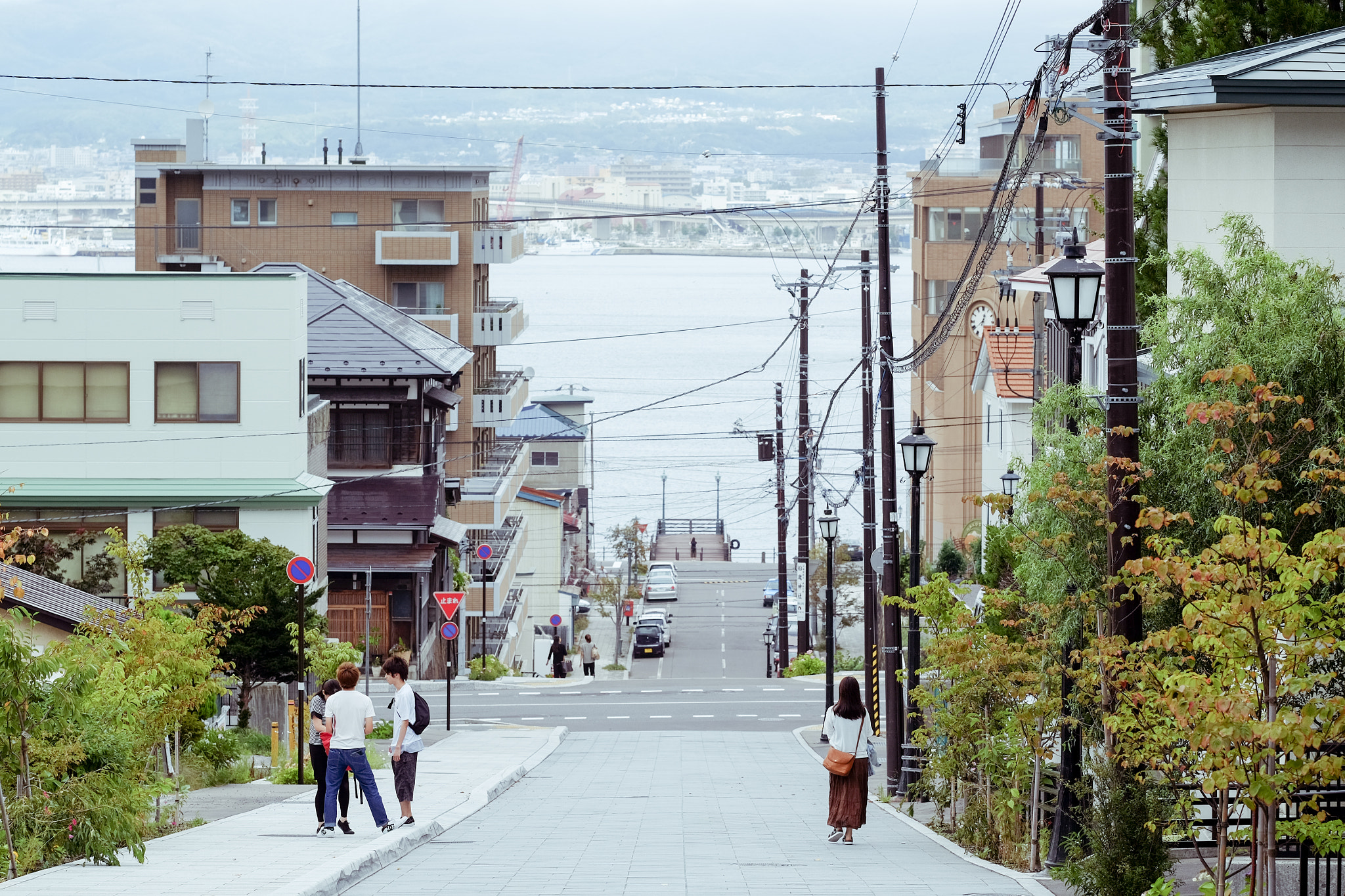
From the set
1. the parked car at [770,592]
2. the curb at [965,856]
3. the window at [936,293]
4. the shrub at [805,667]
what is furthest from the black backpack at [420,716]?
the parked car at [770,592]

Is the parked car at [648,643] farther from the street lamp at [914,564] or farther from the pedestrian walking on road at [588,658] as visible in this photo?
the street lamp at [914,564]

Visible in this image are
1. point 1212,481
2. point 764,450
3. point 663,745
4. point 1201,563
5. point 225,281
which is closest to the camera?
point 1201,563

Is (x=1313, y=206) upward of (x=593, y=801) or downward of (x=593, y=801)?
upward

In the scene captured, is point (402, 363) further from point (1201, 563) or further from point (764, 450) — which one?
point (1201, 563)

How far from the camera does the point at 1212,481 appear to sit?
35.2 ft

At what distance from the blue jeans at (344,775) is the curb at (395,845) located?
345 mm

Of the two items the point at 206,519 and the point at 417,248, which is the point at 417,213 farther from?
the point at 206,519

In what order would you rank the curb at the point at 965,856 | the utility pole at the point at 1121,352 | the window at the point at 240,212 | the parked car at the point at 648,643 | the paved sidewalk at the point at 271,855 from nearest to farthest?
1. the paved sidewalk at the point at 271,855
2. the utility pole at the point at 1121,352
3. the curb at the point at 965,856
4. the window at the point at 240,212
5. the parked car at the point at 648,643

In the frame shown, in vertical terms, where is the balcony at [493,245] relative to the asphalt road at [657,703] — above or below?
above

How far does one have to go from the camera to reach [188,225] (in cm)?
6838

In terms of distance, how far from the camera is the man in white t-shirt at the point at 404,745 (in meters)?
13.9

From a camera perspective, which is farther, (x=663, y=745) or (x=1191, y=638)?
(x=663, y=745)

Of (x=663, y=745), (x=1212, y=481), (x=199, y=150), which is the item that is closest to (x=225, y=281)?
(x=663, y=745)

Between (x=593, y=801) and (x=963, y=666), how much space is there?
5870 mm
